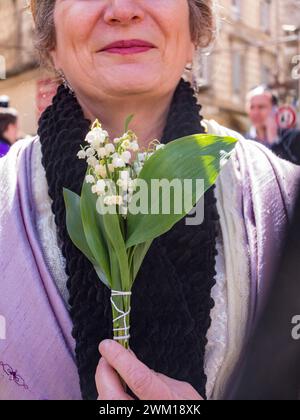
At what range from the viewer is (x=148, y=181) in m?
1.06

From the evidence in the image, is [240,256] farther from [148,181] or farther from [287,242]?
[148,181]

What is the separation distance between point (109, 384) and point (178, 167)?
1.24 feet

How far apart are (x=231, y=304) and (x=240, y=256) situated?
10 cm

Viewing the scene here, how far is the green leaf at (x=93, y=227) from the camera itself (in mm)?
1074

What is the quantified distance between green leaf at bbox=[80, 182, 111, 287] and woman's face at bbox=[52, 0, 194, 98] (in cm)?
31

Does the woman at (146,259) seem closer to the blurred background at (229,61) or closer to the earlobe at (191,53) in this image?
the earlobe at (191,53)

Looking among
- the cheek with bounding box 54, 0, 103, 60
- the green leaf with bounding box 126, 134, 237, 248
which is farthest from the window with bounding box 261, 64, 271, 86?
the green leaf with bounding box 126, 134, 237, 248

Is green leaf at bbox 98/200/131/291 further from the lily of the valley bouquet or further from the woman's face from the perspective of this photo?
the woman's face

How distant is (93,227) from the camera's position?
1077 mm

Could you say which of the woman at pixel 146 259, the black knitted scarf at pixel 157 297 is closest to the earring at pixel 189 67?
the woman at pixel 146 259

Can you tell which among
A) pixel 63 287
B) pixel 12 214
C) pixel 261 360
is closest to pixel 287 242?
pixel 261 360

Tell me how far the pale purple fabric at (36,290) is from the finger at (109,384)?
19cm

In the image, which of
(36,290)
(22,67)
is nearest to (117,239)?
(36,290)

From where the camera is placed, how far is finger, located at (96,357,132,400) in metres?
1.08
